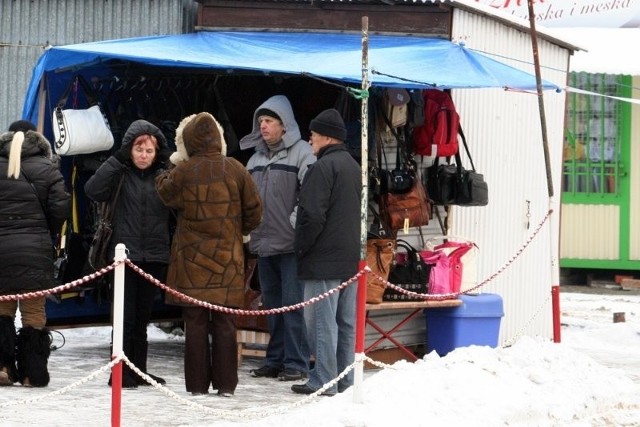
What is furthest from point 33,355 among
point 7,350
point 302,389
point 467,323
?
point 467,323

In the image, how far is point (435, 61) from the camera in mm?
11789

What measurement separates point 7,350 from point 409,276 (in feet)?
10.8

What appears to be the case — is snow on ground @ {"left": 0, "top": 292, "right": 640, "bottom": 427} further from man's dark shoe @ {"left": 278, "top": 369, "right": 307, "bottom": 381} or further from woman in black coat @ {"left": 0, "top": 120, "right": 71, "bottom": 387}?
woman in black coat @ {"left": 0, "top": 120, "right": 71, "bottom": 387}

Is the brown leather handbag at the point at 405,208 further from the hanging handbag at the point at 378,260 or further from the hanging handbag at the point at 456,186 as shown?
the hanging handbag at the point at 456,186

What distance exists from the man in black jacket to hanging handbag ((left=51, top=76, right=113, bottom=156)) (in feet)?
6.65

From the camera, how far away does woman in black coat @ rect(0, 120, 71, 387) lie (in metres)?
10.3

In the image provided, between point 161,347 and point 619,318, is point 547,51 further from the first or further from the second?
point 161,347

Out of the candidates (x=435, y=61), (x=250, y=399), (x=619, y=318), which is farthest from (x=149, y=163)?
(x=619, y=318)

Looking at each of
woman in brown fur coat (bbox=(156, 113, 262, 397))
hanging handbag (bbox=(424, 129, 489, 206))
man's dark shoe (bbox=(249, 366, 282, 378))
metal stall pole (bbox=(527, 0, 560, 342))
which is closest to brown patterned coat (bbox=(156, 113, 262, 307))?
woman in brown fur coat (bbox=(156, 113, 262, 397))

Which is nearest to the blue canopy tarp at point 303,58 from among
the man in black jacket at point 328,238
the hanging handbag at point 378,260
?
the man in black jacket at point 328,238

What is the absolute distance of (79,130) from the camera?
11.7 meters

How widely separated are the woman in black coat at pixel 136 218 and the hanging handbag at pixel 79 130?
41.5 inches

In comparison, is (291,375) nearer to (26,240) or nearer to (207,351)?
(207,351)

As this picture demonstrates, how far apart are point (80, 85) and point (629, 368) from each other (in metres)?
4.92
